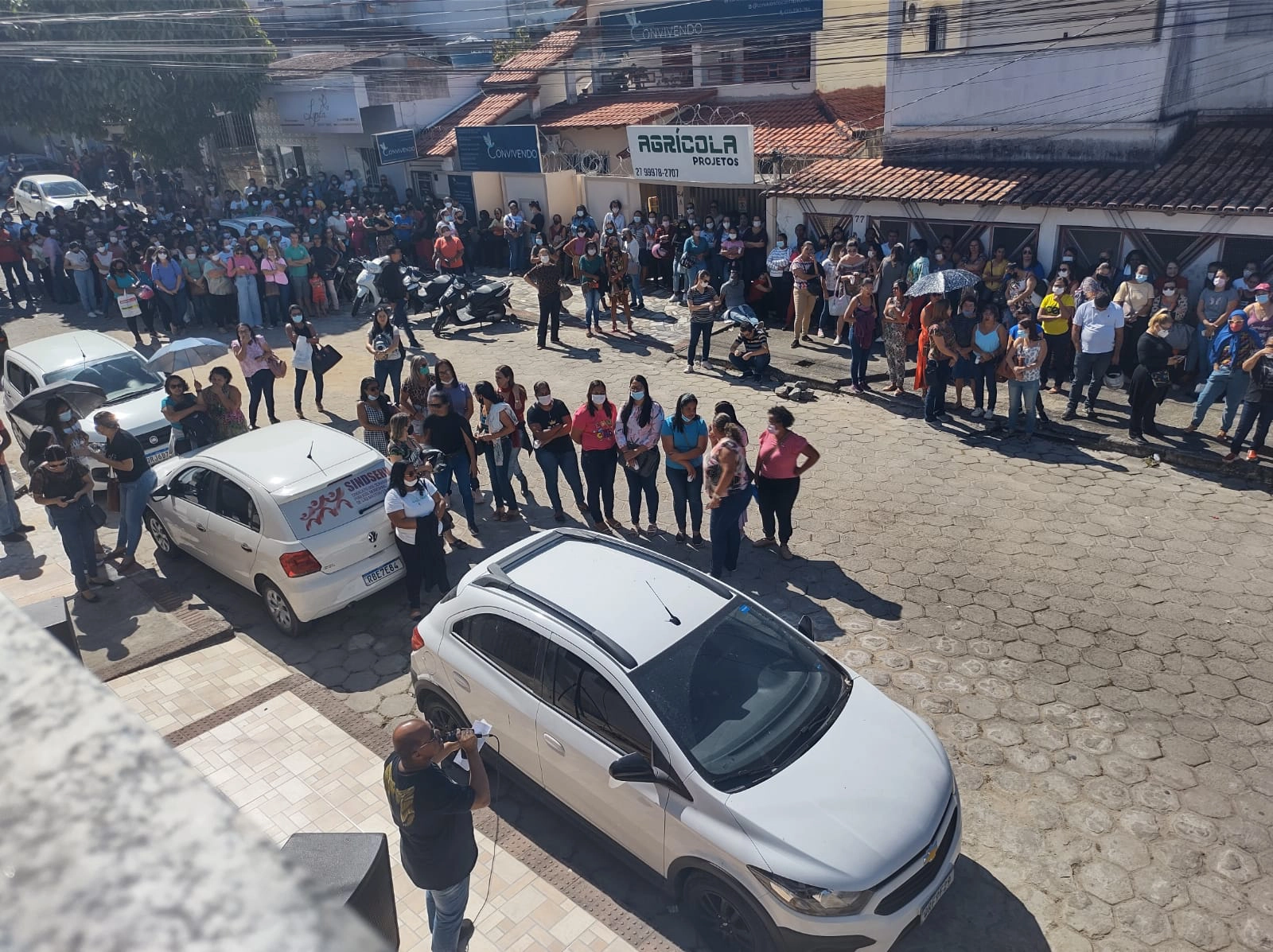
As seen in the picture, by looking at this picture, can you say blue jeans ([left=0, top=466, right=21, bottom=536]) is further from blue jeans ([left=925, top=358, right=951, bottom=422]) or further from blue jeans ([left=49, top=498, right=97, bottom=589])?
blue jeans ([left=925, top=358, right=951, bottom=422])

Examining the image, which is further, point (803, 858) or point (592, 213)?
point (592, 213)

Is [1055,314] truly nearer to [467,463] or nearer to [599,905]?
[467,463]

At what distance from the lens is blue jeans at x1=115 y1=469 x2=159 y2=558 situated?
9617mm

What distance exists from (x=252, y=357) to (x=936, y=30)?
45.0 ft

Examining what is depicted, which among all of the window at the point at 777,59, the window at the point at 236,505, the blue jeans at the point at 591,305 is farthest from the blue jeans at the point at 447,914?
the window at the point at 777,59

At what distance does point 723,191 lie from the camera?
68.7ft

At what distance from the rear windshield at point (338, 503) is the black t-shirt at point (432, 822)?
→ 4088 mm

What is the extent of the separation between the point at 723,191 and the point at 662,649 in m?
17.0

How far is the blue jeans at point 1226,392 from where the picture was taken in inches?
419

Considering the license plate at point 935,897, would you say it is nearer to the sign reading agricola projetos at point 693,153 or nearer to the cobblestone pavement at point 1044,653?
the cobblestone pavement at point 1044,653

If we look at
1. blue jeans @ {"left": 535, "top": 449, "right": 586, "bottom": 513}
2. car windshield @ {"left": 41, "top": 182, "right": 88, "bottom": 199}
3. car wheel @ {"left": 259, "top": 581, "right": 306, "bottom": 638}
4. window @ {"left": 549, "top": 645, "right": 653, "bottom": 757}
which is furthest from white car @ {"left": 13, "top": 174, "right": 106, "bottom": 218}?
window @ {"left": 549, "top": 645, "right": 653, "bottom": 757}

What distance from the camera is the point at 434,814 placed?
4570 mm

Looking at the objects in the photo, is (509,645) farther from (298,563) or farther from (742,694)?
(298,563)

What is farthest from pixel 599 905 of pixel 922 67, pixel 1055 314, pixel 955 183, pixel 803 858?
pixel 922 67
